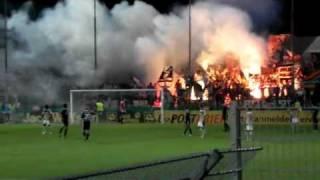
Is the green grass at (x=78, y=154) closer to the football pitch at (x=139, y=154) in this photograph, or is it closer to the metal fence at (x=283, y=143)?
the football pitch at (x=139, y=154)

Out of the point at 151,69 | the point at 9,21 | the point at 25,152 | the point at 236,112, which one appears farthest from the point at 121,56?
the point at 236,112

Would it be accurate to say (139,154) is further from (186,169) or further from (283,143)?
(186,169)

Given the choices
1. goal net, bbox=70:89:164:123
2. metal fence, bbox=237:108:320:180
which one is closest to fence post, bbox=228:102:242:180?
metal fence, bbox=237:108:320:180

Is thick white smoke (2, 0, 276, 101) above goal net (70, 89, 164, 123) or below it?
above

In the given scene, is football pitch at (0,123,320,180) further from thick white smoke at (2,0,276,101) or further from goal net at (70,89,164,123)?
thick white smoke at (2,0,276,101)

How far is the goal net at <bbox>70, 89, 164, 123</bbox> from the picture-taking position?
5503 centimetres

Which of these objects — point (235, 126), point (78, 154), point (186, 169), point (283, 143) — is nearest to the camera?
point (186, 169)

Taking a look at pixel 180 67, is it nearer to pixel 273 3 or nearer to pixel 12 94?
pixel 273 3

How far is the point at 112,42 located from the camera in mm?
71438

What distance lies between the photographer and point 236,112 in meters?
9.23

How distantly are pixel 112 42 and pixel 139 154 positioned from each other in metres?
47.1

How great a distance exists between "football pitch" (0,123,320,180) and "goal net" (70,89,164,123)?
19.6 m

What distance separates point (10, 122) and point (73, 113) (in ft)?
19.1

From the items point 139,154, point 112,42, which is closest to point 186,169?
point 139,154
